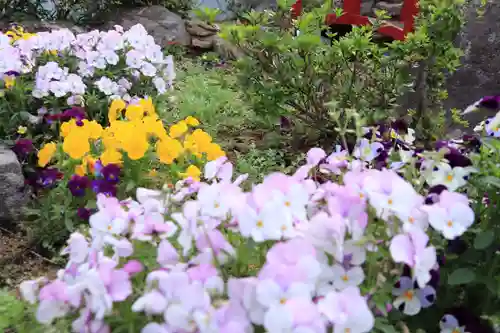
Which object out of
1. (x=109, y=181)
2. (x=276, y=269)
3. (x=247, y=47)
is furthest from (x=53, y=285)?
(x=247, y=47)

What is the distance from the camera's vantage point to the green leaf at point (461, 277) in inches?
51.5

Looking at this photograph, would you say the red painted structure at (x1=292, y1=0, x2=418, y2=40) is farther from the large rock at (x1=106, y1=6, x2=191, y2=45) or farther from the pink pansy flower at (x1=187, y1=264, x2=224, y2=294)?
the pink pansy flower at (x1=187, y1=264, x2=224, y2=294)

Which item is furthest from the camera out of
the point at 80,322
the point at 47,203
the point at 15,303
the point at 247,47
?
the point at 247,47

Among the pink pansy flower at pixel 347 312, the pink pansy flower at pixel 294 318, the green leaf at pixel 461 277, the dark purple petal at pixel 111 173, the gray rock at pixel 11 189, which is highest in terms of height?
the pink pansy flower at pixel 294 318

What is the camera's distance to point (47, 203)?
9.07ft

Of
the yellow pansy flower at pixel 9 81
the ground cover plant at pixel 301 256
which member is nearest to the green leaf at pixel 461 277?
the ground cover plant at pixel 301 256

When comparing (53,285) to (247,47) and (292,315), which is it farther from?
(247,47)

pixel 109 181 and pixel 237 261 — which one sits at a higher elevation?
pixel 237 261

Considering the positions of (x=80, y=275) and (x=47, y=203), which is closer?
Answer: (x=80, y=275)

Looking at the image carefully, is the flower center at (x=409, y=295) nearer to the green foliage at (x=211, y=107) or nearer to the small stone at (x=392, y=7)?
the green foliage at (x=211, y=107)

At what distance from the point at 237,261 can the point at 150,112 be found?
6.17 ft

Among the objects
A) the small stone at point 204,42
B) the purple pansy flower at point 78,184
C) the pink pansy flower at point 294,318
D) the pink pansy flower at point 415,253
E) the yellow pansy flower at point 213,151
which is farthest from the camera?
the small stone at point 204,42

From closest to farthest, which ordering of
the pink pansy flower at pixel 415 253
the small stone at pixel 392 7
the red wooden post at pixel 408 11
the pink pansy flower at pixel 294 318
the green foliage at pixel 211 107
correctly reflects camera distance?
1. the pink pansy flower at pixel 294 318
2. the pink pansy flower at pixel 415 253
3. the green foliage at pixel 211 107
4. the red wooden post at pixel 408 11
5. the small stone at pixel 392 7

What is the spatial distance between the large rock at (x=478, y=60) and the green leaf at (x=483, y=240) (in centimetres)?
246
